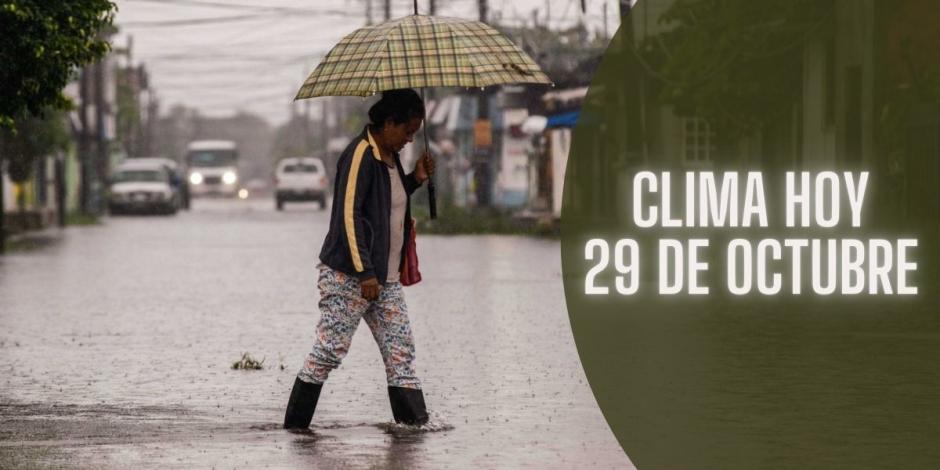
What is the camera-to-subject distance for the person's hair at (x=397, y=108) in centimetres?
1027

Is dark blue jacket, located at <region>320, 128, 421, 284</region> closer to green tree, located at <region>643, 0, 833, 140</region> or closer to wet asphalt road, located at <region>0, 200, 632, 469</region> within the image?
wet asphalt road, located at <region>0, 200, 632, 469</region>

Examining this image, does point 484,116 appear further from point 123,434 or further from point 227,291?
point 123,434

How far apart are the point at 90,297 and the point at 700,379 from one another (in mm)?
10712

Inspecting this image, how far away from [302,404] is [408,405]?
0.53 meters

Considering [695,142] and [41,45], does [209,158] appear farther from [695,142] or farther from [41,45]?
[41,45]

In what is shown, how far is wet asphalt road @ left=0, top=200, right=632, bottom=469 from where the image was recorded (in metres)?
9.57

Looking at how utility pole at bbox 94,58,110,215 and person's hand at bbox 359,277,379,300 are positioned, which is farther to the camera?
utility pole at bbox 94,58,110,215

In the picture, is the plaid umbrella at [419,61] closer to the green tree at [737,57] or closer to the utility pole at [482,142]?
the green tree at [737,57]

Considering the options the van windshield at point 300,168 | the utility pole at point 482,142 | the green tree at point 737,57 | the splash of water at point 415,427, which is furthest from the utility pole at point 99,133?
the splash of water at point 415,427

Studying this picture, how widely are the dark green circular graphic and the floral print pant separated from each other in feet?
3.76

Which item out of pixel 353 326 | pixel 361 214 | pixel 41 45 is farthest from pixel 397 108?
pixel 41 45

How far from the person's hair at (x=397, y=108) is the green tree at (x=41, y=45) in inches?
312

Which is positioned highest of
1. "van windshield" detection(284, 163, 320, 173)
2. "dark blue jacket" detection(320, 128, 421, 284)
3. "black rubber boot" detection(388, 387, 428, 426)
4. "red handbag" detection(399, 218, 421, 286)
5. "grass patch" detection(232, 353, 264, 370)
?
"van windshield" detection(284, 163, 320, 173)

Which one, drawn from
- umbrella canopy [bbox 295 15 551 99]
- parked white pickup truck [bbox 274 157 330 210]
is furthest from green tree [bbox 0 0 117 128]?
parked white pickup truck [bbox 274 157 330 210]
